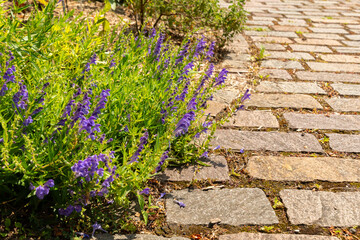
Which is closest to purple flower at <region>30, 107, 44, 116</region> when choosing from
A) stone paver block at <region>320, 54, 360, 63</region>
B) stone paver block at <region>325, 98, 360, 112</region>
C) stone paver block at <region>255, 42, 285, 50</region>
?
stone paver block at <region>325, 98, 360, 112</region>

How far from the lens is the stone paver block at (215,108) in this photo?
12.2 ft

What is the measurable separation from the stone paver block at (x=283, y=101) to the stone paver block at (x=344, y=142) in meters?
0.59

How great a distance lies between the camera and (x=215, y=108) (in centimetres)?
380

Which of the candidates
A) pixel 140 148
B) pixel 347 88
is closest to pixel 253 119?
pixel 347 88

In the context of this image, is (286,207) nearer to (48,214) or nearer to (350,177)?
(350,177)

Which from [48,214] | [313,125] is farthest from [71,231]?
[313,125]

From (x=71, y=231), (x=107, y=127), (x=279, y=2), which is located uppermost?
(x=107, y=127)

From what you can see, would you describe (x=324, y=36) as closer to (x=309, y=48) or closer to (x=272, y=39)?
(x=309, y=48)

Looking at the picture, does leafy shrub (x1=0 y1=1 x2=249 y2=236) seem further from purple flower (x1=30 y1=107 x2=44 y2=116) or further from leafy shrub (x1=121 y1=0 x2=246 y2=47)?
leafy shrub (x1=121 y1=0 x2=246 y2=47)

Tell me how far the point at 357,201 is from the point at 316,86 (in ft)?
6.87

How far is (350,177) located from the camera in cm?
286

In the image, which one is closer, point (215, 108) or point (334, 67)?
point (215, 108)

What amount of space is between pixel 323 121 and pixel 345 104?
0.56 meters

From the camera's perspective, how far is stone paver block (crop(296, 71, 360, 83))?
15.2ft
